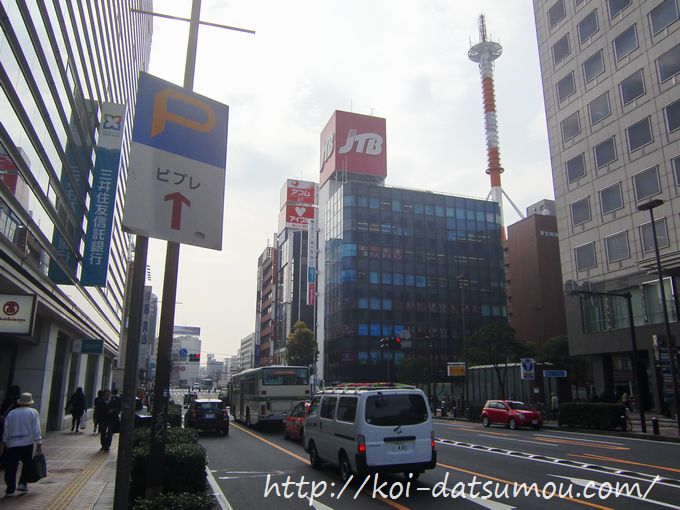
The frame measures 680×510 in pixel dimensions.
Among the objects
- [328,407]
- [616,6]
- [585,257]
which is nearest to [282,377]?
[328,407]

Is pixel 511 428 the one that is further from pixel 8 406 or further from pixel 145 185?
pixel 145 185

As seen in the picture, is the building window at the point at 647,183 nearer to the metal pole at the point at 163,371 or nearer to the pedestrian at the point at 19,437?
the metal pole at the point at 163,371

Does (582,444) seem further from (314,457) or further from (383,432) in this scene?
(383,432)

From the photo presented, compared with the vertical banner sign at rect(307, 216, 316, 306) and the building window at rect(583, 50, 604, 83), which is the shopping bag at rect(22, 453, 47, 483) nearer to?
the building window at rect(583, 50, 604, 83)

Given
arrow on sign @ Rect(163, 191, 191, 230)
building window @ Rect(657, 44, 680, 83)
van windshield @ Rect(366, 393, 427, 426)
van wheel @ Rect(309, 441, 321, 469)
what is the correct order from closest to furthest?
arrow on sign @ Rect(163, 191, 191, 230) < van windshield @ Rect(366, 393, 427, 426) < van wheel @ Rect(309, 441, 321, 469) < building window @ Rect(657, 44, 680, 83)

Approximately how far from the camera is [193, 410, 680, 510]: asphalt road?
9.52 metres

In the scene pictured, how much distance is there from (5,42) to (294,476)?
12.0m

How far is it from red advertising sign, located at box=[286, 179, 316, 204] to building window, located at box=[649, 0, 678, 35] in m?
77.3

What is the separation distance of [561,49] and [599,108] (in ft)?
24.3

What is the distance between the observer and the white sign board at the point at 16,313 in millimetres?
13273

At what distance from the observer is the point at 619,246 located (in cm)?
3653

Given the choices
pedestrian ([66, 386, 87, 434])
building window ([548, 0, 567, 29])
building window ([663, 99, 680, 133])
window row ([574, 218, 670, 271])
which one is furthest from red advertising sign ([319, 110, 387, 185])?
pedestrian ([66, 386, 87, 434])

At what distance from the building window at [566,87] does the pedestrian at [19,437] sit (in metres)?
42.8

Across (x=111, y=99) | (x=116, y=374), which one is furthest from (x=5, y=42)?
(x=116, y=374)
